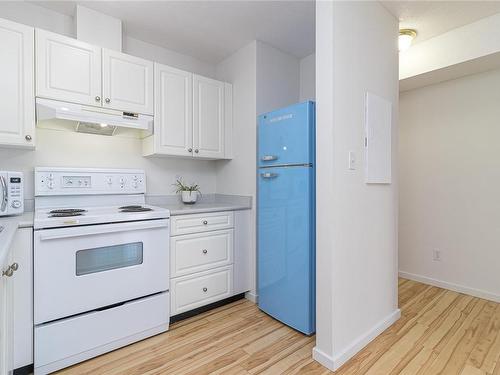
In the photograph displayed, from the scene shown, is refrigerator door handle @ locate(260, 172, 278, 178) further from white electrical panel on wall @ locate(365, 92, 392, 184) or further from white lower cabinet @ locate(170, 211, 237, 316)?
white electrical panel on wall @ locate(365, 92, 392, 184)

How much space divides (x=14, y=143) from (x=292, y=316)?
88.5 inches

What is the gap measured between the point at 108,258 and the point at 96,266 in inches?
3.2

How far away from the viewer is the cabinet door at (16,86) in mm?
1697

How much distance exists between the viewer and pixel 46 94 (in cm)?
183

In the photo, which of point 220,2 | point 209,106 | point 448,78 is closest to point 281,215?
point 209,106

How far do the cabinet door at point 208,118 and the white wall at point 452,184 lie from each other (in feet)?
6.77

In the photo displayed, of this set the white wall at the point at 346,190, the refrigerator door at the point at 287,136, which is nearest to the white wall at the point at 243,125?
the refrigerator door at the point at 287,136

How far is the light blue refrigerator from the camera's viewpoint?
1.94 metres

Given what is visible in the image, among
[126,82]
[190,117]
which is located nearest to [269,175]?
[190,117]

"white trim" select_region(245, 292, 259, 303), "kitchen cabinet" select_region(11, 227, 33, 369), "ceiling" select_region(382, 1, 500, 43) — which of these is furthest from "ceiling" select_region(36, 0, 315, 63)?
"white trim" select_region(245, 292, 259, 303)

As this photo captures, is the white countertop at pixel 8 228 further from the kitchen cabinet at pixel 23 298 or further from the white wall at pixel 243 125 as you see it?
the white wall at pixel 243 125

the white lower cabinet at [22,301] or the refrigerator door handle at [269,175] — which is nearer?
the white lower cabinet at [22,301]

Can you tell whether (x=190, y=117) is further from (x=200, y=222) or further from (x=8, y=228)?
(x=8, y=228)

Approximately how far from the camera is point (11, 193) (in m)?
1.73
